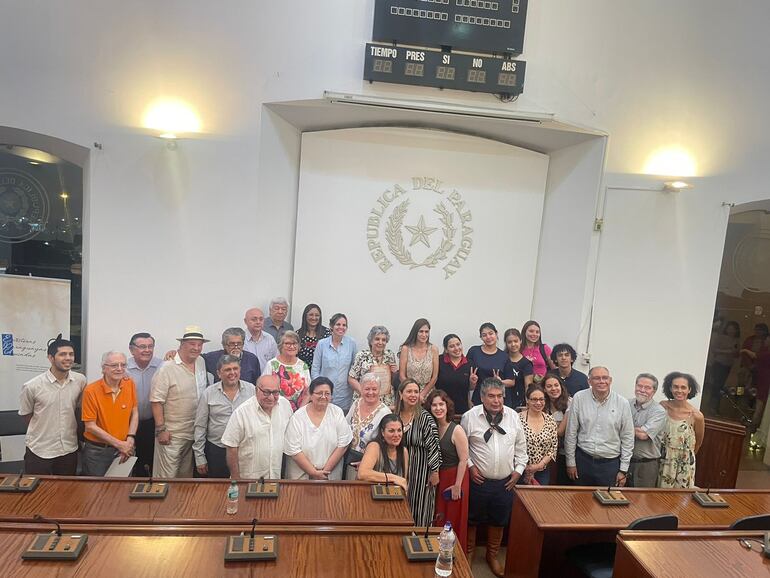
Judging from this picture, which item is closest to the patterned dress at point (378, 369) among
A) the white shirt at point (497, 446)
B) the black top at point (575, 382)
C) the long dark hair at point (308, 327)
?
the long dark hair at point (308, 327)

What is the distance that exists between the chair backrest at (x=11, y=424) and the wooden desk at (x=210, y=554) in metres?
2.27

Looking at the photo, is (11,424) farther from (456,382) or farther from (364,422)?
(456,382)

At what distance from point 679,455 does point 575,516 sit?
1553mm

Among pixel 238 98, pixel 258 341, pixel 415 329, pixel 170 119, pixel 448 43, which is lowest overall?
pixel 258 341

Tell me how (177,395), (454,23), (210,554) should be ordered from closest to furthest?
1. (210,554)
2. (177,395)
3. (454,23)

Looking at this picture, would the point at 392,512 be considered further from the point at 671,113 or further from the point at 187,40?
the point at 671,113

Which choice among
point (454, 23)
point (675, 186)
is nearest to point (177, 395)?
point (454, 23)

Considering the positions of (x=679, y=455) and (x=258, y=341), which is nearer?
(x=679, y=455)

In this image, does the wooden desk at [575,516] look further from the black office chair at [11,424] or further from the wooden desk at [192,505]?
the black office chair at [11,424]

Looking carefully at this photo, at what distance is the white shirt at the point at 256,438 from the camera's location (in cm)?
347

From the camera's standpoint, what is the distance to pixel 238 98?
16.7ft

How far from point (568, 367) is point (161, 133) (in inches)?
179

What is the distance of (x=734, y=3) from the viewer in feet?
17.7

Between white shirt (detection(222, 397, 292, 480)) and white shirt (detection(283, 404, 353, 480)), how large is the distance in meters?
0.08
